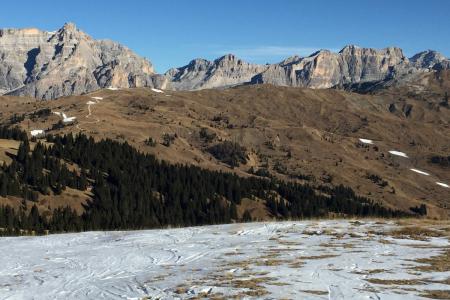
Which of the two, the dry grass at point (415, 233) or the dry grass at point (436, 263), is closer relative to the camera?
the dry grass at point (436, 263)

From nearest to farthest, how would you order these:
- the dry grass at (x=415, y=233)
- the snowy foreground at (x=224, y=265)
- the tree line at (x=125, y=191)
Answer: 1. the snowy foreground at (x=224, y=265)
2. the dry grass at (x=415, y=233)
3. the tree line at (x=125, y=191)

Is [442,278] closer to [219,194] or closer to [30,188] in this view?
[30,188]

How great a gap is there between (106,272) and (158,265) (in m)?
2.53

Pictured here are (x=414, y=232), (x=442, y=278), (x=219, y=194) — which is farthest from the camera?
(x=219, y=194)

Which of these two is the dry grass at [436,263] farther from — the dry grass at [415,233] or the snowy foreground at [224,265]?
the dry grass at [415,233]

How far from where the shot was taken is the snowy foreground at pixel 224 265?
17938 mm

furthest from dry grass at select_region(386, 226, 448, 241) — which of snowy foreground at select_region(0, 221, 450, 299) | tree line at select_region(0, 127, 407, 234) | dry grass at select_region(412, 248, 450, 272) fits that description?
tree line at select_region(0, 127, 407, 234)

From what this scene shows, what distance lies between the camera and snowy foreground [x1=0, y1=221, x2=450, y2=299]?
17.9 m

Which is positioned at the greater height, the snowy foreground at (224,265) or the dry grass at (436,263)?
the snowy foreground at (224,265)

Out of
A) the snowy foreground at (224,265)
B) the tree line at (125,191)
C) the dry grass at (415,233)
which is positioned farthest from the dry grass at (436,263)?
the tree line at (125,191)

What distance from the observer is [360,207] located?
175 m

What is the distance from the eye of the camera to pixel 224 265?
901 inches

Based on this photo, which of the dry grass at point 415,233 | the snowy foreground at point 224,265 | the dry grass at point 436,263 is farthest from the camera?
the dry grass at point 415,233

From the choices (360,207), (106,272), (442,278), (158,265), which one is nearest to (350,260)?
(442,278)
